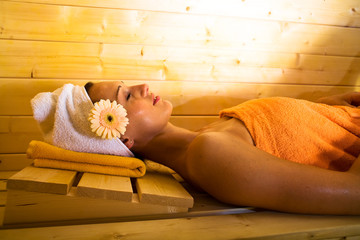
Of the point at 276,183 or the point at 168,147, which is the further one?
the point at 168,147

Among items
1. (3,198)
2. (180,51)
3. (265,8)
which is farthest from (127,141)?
(265,8)

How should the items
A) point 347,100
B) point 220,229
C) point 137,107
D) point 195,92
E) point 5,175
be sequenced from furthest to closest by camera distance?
point 195,92
point 347,100
point 5,175
point 137,107
point 220,229

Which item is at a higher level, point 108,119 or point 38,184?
point 108,119

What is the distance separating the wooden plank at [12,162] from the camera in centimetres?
189

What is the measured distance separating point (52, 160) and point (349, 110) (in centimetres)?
154

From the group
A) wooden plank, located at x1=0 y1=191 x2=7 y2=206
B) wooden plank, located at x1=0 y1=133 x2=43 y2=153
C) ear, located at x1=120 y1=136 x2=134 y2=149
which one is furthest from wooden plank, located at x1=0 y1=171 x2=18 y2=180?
ear, located at x1=120 y1=136 x2=134 y2=149

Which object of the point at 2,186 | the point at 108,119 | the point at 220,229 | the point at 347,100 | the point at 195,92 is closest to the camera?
the point at 220,229

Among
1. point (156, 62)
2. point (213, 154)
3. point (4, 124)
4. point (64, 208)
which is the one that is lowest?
point (64, 208)

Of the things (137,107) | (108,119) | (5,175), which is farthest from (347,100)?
(5,175)

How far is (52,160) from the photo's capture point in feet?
4.70

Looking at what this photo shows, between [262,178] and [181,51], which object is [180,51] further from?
[262,178]

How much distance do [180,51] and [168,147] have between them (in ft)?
2.38

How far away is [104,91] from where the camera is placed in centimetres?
156

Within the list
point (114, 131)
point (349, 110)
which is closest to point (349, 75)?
point (349, 110)
